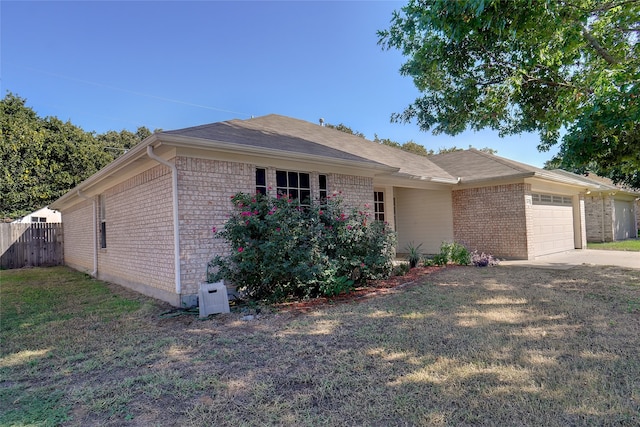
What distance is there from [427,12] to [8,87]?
30764 mm

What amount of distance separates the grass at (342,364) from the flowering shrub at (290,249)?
A: 28.4 inches

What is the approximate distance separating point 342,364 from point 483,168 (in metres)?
12.4

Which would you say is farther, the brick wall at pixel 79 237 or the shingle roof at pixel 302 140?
the brick wall at pixel 79 237

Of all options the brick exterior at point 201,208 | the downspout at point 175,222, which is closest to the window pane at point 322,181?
the brick exterior at point 201,208

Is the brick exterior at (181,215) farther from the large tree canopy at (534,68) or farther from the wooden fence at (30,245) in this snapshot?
the wooden fence at (30,245)

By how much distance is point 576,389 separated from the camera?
296cm

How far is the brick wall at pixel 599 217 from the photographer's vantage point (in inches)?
773

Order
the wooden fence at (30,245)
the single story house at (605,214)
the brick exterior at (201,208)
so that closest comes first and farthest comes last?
1. the brick exterior at (201,208)
2. the wooden fence at (30,245)
3. the single story house at (605,214)

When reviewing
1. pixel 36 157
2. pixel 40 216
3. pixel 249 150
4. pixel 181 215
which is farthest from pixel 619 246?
pixel 40 216


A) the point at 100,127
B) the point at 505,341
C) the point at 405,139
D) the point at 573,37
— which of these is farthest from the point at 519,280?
the point at 100,127

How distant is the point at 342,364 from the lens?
144 inches

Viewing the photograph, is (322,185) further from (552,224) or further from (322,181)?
(552,224)

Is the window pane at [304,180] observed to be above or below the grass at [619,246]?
above

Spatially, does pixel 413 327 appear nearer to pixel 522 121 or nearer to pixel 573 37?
pixel 573 37
